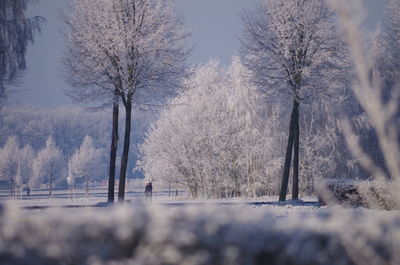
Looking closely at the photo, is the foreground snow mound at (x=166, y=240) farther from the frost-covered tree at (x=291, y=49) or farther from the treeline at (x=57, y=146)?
the treeline at (x=57, y=146)

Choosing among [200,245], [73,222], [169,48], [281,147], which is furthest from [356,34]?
[281,147]

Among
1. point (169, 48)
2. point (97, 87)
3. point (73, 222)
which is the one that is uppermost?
point (169, 48)

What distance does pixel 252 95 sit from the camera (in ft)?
85.7

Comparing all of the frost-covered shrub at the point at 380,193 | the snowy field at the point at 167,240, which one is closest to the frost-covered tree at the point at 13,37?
the frost-covered shrub at the point at 380,193

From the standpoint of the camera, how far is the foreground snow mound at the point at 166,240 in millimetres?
1435

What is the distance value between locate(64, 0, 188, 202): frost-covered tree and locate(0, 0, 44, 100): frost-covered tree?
1.93 meters

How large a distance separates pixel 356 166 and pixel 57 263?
26072 millimetres

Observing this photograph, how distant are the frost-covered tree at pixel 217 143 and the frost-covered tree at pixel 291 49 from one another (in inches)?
395

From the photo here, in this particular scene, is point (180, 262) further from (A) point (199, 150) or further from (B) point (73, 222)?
(A) point (199, 150)

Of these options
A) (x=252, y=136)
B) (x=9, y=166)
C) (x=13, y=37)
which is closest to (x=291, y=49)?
(x=13, y=37)

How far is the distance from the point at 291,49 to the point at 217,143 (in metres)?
13.5

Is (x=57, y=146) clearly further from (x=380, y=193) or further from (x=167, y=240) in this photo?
(x=167, y=240)

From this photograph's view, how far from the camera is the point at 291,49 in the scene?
1422cm

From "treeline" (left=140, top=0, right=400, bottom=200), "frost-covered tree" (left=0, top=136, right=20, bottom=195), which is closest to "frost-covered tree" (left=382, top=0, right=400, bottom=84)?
"treeline" (left=140, top=0, right=400, bottom=200)
